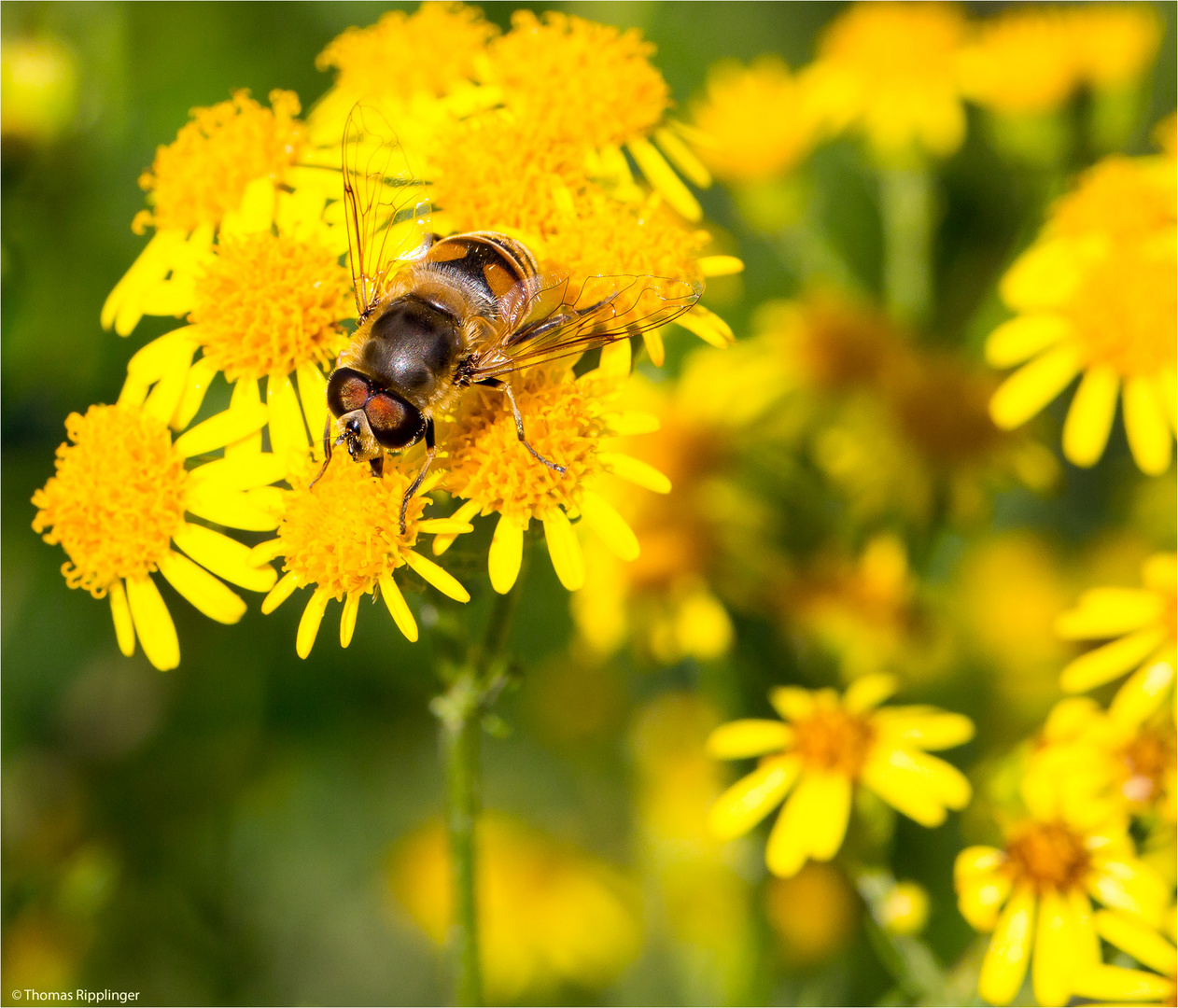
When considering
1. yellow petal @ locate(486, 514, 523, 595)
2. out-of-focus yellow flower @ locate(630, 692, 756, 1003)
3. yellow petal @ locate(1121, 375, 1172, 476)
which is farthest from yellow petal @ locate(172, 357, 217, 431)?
yellow petal @ locate(1121, 375, 1172, 476)

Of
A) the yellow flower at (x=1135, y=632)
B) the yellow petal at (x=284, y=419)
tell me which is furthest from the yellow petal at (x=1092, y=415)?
the yellow petal at (x=284, y=419)

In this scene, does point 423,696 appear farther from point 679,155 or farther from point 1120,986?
point 1120,986

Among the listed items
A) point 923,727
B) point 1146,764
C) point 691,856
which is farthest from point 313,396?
point 691,856

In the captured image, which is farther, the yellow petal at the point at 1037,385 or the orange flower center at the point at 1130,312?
the yellow petal at the point at 1037,385

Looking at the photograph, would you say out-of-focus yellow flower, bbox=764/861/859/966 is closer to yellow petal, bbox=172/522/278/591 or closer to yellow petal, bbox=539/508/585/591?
yellow petal, bbox=539/508/585/591

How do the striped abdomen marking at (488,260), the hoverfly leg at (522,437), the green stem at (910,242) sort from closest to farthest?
→ the hoverfly leg at (522,437)
the striped abdomen marking at (488,260)
the green stem at (910,242)

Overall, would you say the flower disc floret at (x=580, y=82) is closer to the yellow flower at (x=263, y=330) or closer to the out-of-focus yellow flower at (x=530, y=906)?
the yellow flower at (x=263, y=330)

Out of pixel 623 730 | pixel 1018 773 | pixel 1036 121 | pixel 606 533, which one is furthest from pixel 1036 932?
pixel 1036 121

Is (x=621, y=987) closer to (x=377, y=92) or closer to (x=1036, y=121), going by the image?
(x=377, y=92)
